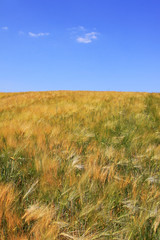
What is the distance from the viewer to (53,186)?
1027 millimetres

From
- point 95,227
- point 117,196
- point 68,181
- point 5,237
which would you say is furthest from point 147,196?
point 5,237

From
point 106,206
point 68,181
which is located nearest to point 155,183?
point 106,206

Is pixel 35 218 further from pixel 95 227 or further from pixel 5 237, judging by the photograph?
pixel 95 227

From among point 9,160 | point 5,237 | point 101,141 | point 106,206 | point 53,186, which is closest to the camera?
point 5,237

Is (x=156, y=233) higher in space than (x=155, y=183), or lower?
lower

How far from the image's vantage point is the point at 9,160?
1369 millimetres

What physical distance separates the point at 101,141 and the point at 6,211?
122 cm

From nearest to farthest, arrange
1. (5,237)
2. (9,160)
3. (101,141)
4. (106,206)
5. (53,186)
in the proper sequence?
(5,237) → (106,206) → (53,186) → (9,160) → (101,141)

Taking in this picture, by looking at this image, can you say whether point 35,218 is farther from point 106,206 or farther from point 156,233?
point 156,233

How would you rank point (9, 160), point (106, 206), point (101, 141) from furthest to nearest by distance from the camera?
point (101, 141) < point (9, 160) < point (106, 206)

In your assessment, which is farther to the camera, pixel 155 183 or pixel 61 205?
pixel 155 183

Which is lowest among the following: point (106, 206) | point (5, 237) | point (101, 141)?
point (5, 237)

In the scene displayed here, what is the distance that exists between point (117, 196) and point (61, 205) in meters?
0.32

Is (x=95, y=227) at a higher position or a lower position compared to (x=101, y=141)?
lower
